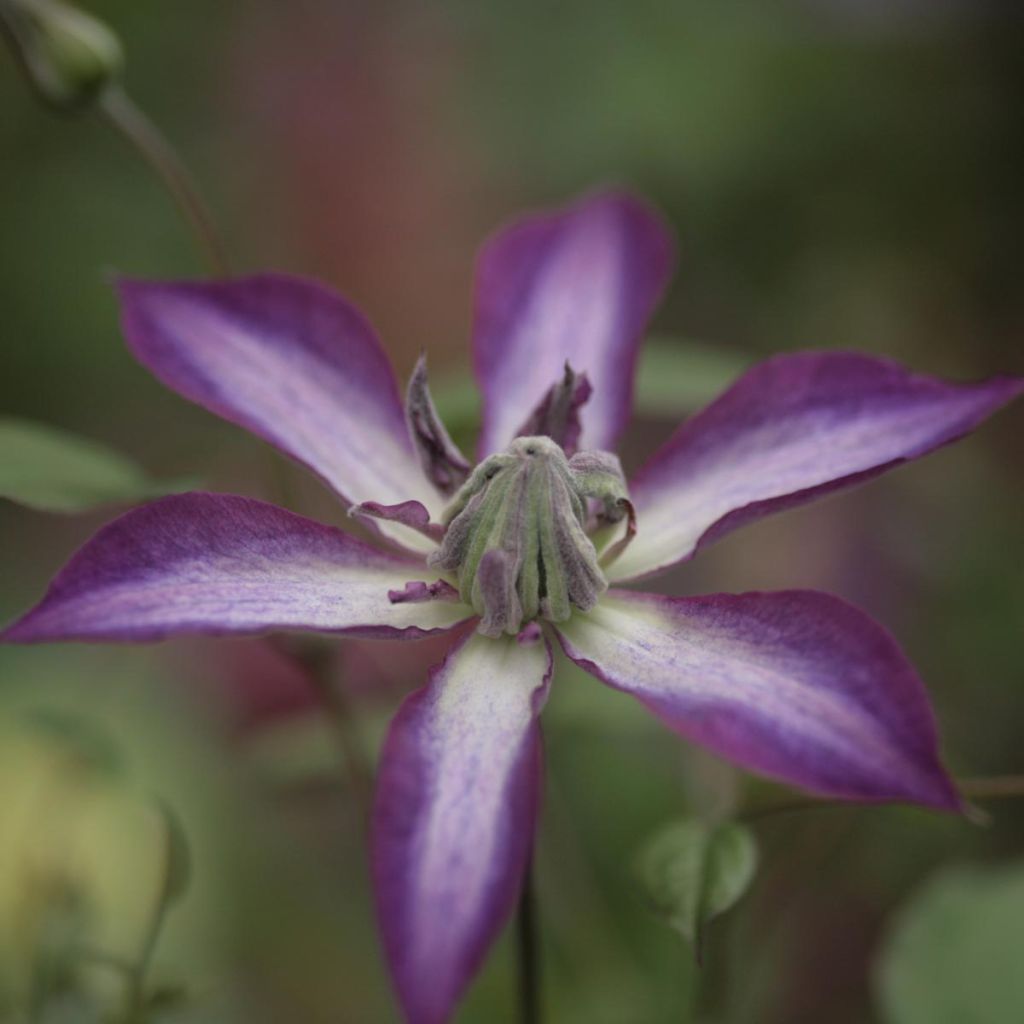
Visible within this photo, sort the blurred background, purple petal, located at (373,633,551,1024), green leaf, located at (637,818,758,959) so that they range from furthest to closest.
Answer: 1. the blurred background
2. green leaf, located at (637,818,758,959)
3. purple petal, located at (373,633,551,1024)

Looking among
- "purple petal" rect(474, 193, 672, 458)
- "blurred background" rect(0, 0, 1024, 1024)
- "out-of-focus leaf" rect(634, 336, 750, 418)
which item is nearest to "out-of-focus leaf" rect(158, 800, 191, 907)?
"blurred background" rect(0, 0, 1024, 1024)

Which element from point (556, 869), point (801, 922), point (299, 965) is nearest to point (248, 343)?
point (556, 869)

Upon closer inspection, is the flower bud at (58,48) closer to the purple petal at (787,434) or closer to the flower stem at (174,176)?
the flower stem at (174,176)

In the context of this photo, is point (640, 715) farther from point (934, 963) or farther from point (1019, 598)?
point (1019, 598)

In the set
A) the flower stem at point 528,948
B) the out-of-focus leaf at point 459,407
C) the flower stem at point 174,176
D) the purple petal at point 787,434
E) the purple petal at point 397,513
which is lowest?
the flower stem at point 528,948

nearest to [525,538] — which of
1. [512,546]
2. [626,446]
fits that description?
[512,546]

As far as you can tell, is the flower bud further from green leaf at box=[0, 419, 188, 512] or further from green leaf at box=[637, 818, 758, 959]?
green leaf at box=[637, 818, 758, 959]

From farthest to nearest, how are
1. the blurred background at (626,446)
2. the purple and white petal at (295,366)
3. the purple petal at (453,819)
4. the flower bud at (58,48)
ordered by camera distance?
the blurred background at (626,446) → the flower bud at (58,48) → the purple and white petal at (295,366) → the purple petal at (453,819)

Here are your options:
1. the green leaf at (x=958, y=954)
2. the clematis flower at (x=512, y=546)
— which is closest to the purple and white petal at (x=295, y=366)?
the clematis flower at (x=512, y=546)
